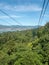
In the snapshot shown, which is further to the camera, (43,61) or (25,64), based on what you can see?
(43,61)

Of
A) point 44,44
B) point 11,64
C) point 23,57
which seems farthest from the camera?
point 44,44

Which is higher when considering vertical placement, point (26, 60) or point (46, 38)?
point (46, 38)

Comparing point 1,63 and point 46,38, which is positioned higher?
point 46,38

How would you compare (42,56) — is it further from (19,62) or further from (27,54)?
(19,62)

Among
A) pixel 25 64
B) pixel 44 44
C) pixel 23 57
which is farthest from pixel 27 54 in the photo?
pixel 44 44

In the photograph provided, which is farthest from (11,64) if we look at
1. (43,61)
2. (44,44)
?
(44,44)

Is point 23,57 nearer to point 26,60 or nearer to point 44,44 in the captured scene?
point 26,60

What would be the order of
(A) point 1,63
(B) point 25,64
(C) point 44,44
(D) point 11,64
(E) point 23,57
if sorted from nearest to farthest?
1. (B) point 25,64
2. (E) point 23,57
3. (D) point 11,64
4. (A) point 1,63
5. (C) point 44,44

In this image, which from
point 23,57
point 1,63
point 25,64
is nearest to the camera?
point 25,64

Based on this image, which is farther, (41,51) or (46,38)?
(46,38)
